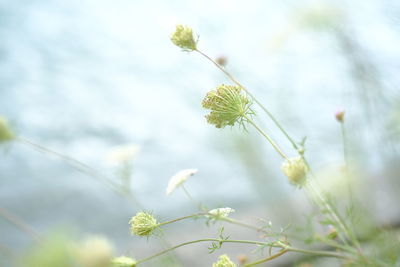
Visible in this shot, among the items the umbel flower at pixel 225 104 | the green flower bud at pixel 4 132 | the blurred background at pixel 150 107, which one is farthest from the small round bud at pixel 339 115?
the blurred background at pixel 150 107

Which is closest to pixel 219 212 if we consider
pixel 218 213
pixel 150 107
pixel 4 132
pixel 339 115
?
pixel 218 213

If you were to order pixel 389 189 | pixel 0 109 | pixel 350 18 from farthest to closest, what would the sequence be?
pixel 0 109
pixel 389 189
pixel 350 18

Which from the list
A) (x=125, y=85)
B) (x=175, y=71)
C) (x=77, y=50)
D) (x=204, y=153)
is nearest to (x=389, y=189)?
(x=175, y=71)

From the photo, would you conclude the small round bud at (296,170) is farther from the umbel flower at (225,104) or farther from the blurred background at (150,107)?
the blurred background at (150,107)

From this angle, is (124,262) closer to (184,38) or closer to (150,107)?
(184,38)

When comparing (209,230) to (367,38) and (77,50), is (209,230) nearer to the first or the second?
(367,38)

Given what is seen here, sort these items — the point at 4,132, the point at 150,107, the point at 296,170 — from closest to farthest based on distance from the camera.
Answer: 1. the point at 296,170
2. the point at 4,132
3. the point at 150,107
